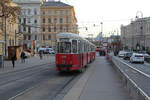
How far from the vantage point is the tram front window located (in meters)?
20.7

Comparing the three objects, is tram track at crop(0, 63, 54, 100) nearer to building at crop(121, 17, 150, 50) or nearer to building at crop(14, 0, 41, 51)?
building at crop(121, 17, 150, 50)

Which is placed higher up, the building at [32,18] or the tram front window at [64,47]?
the building at [32,18]

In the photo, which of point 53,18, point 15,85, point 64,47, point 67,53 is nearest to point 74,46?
point 64,47

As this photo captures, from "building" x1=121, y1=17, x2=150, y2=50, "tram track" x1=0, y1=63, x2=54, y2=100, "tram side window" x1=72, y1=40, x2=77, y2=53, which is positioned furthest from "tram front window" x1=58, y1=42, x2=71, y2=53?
"building" x1=121, y1=17, x2=150, y2=50

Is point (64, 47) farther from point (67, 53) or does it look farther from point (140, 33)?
point (140, 33)

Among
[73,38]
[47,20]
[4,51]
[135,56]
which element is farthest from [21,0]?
[73,38]

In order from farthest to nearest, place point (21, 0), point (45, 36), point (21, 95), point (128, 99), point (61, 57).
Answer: point (45, 36) → point (21, 0) → point (61, 57) → point (21, 95) → point (128, 99)

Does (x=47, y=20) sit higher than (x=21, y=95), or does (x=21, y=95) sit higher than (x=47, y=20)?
(x=47, y=20)

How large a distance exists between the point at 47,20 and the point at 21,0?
13670mm

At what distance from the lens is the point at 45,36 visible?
108625 millimetres

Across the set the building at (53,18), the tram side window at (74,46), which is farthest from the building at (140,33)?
the tram side window at (74,46)

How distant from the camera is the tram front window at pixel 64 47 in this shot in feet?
67.8

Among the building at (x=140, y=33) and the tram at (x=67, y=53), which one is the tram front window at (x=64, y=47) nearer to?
the tram at (x=67, y=53)

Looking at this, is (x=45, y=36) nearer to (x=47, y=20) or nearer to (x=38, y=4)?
(x=47, y=20)
